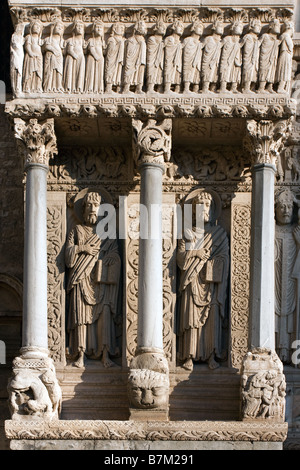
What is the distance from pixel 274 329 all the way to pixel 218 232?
1406mm

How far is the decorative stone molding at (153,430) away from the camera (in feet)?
66.5

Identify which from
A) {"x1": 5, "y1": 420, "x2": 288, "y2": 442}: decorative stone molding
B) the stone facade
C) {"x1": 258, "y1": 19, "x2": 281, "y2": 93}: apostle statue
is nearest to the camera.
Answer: {"x1": 5, "y1": 420, "x2": 288, "y2": 442}: decorative stone molding

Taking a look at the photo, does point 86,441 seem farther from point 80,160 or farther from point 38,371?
point 80,160

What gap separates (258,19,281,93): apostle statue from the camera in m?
21.2

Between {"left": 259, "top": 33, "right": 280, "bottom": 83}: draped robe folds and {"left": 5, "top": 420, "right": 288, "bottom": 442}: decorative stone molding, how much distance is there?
163 inches

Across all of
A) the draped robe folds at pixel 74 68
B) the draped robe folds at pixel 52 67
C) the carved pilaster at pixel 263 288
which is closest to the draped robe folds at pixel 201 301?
the carved pilaster at pixel 263 288

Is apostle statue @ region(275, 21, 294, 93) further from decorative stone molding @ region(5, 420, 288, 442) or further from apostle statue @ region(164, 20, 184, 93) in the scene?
decorative stone molding @ region(5, 420, 288, 442)

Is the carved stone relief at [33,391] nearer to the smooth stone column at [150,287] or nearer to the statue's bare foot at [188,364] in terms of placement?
the smooth stone column at [150,287]

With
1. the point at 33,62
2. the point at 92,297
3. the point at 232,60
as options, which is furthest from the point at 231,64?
the point at 92,297

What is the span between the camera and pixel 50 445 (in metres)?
20.3

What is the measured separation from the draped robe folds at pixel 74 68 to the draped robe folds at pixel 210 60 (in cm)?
146

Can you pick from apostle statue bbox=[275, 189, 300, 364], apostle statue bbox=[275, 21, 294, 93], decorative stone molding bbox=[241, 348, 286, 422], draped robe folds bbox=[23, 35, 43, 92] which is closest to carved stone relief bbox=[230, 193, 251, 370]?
apostle statue bbox=[275, 189, 300, 364]

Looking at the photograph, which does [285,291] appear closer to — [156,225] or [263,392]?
[263,392]

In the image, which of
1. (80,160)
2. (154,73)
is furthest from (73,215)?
(154,73)
